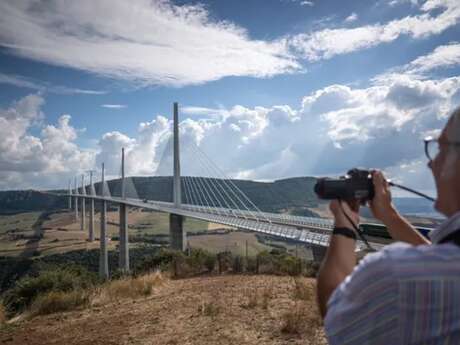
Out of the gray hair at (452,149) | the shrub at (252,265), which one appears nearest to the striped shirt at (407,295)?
the gray hair at (452,149)

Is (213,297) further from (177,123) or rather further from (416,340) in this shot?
(177,123)

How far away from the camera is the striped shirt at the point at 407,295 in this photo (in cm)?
78

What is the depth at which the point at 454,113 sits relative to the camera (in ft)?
3.09

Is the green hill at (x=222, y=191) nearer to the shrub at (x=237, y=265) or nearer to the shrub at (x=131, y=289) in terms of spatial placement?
the shrub at (x=237, y=265)

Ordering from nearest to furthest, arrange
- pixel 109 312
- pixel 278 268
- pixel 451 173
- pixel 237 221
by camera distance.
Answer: pixel 451 173
pixel 109 312
pixel 278 268
pixel 237 221

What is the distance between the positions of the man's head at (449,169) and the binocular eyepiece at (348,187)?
0.25m

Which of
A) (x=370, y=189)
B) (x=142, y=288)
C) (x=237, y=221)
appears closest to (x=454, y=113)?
(x=370, y=189)

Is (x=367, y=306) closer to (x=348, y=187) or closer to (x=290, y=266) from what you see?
(x=348, y=187)

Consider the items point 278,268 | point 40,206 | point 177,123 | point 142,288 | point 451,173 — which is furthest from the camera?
point 40,206

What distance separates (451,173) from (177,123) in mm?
25879

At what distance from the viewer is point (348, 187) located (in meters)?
1.18

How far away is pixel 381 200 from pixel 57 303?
6.87m

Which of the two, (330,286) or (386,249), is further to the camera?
(330,286)

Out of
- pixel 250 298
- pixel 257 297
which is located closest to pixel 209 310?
pixel 250 298
